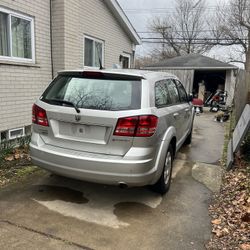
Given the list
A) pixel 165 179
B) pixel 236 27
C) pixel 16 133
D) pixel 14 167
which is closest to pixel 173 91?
pixel 165 179

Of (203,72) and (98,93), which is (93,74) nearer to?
(98,93)

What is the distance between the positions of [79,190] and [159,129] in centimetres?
162

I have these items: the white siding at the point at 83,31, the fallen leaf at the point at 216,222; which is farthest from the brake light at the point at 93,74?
the white siding at the point at 83,31

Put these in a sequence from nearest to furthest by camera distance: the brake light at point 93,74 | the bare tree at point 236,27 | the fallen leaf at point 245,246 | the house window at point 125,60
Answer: the fallen leaf at point 245,246, the brake light at point 93,74, the house window at point 125,60, the bare tree at point 236,27

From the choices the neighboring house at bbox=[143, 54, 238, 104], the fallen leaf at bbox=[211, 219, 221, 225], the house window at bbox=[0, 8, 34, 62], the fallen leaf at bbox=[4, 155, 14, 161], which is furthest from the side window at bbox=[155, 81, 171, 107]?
the neighboring house at bbox=[143, 54, 238, 104]

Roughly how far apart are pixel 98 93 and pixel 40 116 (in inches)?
34.7

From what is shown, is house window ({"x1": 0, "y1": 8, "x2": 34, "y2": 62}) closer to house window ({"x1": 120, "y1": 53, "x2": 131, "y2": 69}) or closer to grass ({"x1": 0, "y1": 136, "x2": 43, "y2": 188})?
grass ({"x1": 0, "y1": 136, "x2": 43, "y2": 188})

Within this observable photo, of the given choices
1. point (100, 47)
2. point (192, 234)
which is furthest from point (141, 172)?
point (100, 47)

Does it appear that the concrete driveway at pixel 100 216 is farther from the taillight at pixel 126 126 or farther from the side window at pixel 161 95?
the side window at pixel 161 95

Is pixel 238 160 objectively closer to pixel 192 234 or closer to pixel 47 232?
pixel 192 234

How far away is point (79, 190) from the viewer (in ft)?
14.7

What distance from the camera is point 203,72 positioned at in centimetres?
2158

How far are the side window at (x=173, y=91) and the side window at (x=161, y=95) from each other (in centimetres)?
27

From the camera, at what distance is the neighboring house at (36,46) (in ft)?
20.8
